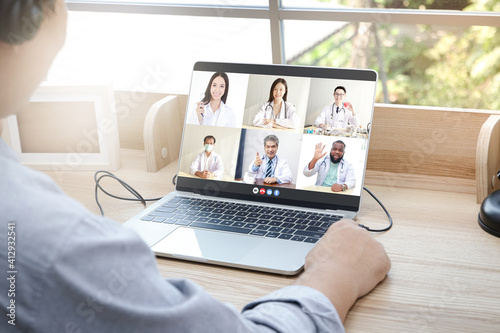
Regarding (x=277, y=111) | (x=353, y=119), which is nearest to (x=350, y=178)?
(x=353, y=119)

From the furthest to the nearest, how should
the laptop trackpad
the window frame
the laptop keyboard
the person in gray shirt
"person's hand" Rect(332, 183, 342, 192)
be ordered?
the window frame → "person's hand" Rect(332, 183, 342, 192) → the laptop keyboard → the laptop trackpad → the person in gray shirt

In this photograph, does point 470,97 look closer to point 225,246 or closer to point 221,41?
point 221,41

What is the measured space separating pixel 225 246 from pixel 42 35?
53 centimetres

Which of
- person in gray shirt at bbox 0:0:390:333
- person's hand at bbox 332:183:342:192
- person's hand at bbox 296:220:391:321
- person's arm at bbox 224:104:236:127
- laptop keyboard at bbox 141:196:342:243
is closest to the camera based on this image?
person in gray shirt at bbox 0:0:390:333

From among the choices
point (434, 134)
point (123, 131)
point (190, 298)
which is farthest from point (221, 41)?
point (190, 298)

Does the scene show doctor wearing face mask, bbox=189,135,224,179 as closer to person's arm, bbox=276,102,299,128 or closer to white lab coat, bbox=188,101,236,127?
white lab coat, bbox=188,101,236,127

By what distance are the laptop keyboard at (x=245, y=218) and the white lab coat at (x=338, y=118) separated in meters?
0.22

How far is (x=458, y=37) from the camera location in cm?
509

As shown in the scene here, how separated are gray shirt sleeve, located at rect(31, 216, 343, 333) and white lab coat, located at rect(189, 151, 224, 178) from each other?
71 centimetres

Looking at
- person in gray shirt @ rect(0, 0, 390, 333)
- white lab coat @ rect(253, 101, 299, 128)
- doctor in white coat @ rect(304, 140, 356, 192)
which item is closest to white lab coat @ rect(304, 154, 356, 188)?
doctor in white coat @ rect(304, 140, 356, 192)

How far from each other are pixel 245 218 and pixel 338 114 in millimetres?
337

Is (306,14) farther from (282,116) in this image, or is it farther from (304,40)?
(304,40)

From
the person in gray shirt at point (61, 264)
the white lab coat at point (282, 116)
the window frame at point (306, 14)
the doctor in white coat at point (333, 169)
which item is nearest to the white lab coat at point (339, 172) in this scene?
the doctor in white coat at point (333, 169)

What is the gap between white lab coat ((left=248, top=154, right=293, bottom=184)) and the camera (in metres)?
1.19
